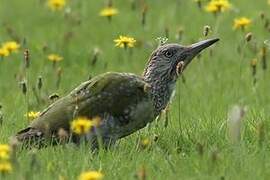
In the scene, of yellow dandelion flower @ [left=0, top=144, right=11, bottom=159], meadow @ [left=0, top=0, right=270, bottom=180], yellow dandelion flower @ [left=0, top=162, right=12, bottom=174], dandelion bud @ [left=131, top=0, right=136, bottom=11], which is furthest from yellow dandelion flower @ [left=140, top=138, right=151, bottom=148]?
dandelion bud @ [left=131, top=0, right=136, bottom=11]

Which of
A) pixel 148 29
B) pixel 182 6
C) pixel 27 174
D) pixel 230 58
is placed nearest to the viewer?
pixel 27 174

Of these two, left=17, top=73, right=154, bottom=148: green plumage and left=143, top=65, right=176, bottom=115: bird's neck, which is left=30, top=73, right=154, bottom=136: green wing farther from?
left=143, top=65, right=176, bottom=115: bird's neck

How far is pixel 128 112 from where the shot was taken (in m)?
6.96

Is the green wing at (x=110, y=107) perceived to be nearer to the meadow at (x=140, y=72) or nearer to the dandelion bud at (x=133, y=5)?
the meadow at (x=140, y=72)

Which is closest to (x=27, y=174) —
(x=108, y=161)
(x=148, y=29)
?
(x=108, y=161)

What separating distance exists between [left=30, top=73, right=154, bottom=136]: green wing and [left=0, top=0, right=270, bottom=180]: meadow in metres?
0.16

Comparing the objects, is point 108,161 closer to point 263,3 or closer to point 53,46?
point 53,46

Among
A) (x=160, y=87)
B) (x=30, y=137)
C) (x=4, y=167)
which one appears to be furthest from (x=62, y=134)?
(x=160, y=87)

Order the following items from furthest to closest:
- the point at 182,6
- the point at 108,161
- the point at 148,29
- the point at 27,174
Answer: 1. the point at 182,6
2. the point at 148,29
3. the point at 108,161
4. the point at 27,174

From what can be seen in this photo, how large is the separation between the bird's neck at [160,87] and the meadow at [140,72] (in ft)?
0.31

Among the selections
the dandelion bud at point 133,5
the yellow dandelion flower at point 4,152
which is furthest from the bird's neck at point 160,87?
the dandelion bud at point 133,5

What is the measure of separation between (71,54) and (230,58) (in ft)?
6.02

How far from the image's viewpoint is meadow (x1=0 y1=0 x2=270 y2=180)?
21.1 ft

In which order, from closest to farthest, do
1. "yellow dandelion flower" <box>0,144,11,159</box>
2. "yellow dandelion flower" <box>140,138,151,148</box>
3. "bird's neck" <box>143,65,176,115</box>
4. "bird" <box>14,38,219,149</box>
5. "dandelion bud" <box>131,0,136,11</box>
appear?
"yellow dandelion flower" <box>0,144,11,159</box> → "yellow dandelion flower" <box>140,138,151,148</box> → "bird" <box>14,38,219,149</box> → "bird's neck" <box>143,65,176,115</box> → "dandelion bud" <box>131,0,136,11</box>
